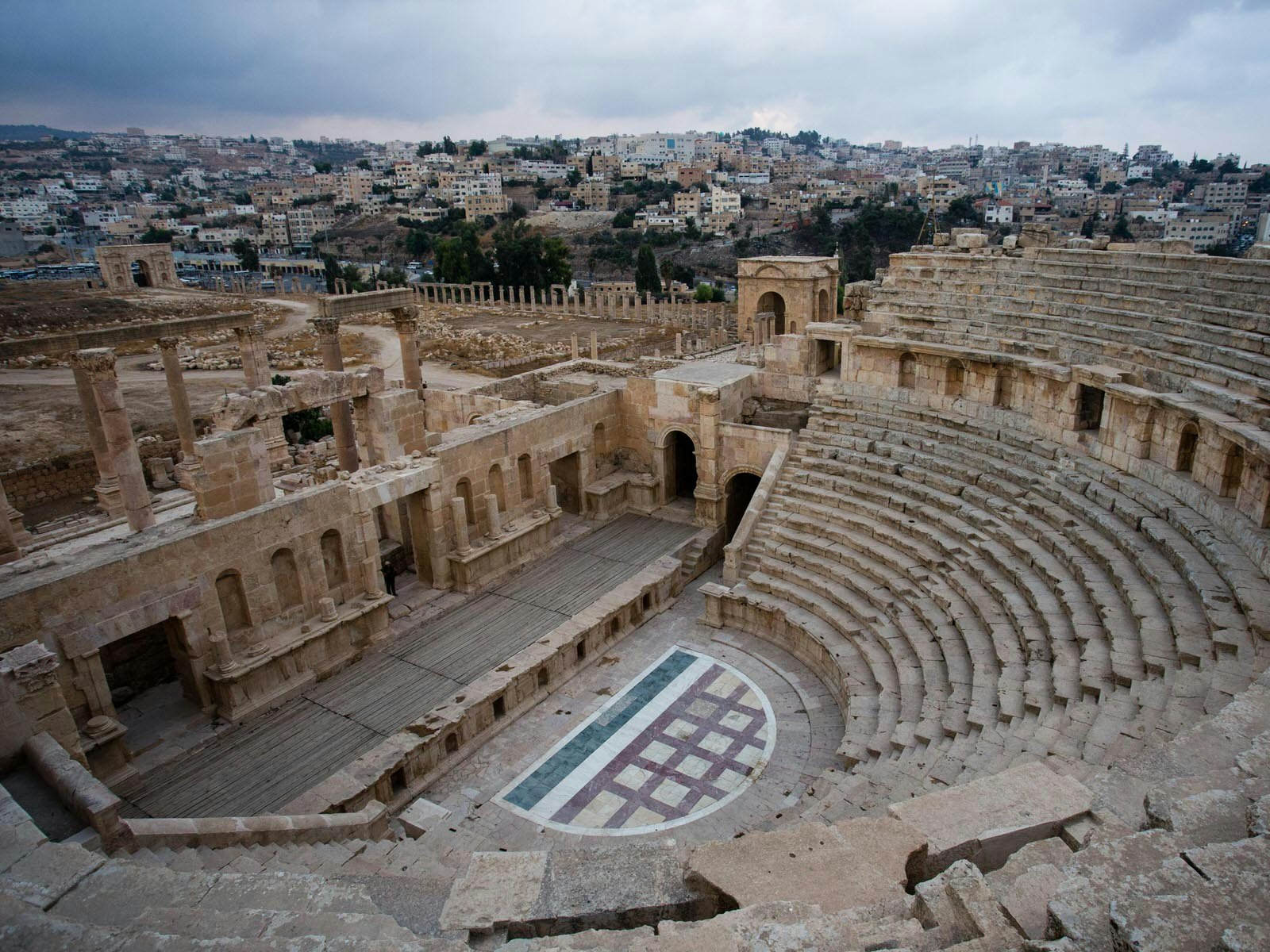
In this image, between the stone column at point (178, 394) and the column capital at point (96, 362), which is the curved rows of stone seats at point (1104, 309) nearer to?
the column capital at point (96, 362)

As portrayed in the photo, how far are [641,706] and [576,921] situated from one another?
21.9 ft

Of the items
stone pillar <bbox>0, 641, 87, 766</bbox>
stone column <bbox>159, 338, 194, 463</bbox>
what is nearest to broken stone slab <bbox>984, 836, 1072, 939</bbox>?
stone pillar <bbox>0, 641, 87, 766</bbox>

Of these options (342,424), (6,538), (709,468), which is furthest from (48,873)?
(709,468)

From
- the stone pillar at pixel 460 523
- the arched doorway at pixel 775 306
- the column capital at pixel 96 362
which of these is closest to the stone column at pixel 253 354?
the column capital at pixel 96 362

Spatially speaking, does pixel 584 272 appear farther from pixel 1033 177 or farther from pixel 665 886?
pixel 1033 177

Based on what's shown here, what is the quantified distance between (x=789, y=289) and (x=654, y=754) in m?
26.3

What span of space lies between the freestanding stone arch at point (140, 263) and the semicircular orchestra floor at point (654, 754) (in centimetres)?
6292

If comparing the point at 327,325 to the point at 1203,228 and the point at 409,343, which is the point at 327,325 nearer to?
the point at 409,343

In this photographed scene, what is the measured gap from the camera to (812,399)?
1883 cm

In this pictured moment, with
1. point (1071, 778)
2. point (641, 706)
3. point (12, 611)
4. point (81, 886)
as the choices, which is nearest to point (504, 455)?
point (641, 706)

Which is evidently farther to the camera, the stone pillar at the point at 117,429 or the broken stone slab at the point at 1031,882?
the stone pillar at the point at 117,429

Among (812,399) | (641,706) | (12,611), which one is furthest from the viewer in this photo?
(812,399)

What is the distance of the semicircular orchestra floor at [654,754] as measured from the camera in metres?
10.9

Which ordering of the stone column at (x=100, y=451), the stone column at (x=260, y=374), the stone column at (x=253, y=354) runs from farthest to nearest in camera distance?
the stone column at (x=253, y=354) → the stone column at (x=260, y=374) → the stone column at (x=100, y=451)
